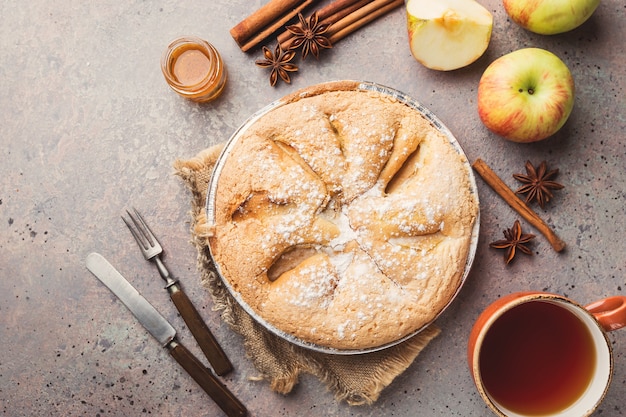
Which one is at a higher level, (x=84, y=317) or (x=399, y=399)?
(x=84, y=317)

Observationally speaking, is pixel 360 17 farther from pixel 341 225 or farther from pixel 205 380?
pixel 205 380

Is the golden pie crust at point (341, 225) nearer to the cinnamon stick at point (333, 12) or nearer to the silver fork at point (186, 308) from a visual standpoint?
the silver fork at point (186, 308)

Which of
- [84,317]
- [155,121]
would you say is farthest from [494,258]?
[84,317]

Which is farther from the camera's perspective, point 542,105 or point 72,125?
point 72,125

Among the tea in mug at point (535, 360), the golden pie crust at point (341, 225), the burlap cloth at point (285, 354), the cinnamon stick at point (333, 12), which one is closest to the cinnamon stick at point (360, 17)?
the cinnamon stick at point (333, 12)

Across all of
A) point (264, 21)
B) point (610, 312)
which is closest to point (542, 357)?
point (610, 312)

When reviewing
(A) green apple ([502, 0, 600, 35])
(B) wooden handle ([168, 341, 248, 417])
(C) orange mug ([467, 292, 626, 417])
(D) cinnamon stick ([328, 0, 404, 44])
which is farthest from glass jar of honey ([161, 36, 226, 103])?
(C) orange mug ([467, 292, 626, 417])

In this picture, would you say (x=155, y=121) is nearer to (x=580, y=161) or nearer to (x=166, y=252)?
(x=166, y=252)
